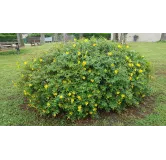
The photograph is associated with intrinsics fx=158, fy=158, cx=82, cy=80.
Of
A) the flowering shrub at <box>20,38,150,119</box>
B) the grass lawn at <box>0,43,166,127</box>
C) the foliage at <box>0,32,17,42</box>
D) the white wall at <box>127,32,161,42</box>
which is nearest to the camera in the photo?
the flowering shrub at <box>20,38,150,119</box>

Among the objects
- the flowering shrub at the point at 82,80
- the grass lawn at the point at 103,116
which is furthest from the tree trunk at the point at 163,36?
the flowering shrub at the point at 82,80

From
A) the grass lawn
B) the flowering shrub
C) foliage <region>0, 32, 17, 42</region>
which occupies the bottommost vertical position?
the grass lawn

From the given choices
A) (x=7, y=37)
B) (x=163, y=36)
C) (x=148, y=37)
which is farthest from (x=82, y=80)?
(x=148, y=37)

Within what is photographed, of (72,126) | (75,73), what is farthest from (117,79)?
(72,126)

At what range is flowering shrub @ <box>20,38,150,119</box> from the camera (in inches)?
103

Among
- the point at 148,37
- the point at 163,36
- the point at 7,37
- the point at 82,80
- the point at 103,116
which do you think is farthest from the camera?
the point at 148,37

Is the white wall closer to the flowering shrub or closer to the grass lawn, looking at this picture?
the grass lawn

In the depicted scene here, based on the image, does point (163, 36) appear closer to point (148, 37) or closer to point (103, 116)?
point (148, 37)

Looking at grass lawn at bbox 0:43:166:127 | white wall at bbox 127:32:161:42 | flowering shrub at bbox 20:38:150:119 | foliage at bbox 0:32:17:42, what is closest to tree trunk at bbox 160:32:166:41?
white wall at bbox 127:32:161:42

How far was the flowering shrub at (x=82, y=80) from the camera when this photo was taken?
8.60ft

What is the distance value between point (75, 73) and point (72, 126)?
94 cm

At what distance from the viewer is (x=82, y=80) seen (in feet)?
8.71

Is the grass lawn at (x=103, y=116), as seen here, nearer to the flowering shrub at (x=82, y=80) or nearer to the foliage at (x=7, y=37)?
the flowering shrub at (x=82, y=80)

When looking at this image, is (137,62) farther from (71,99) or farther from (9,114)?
(9,114)
